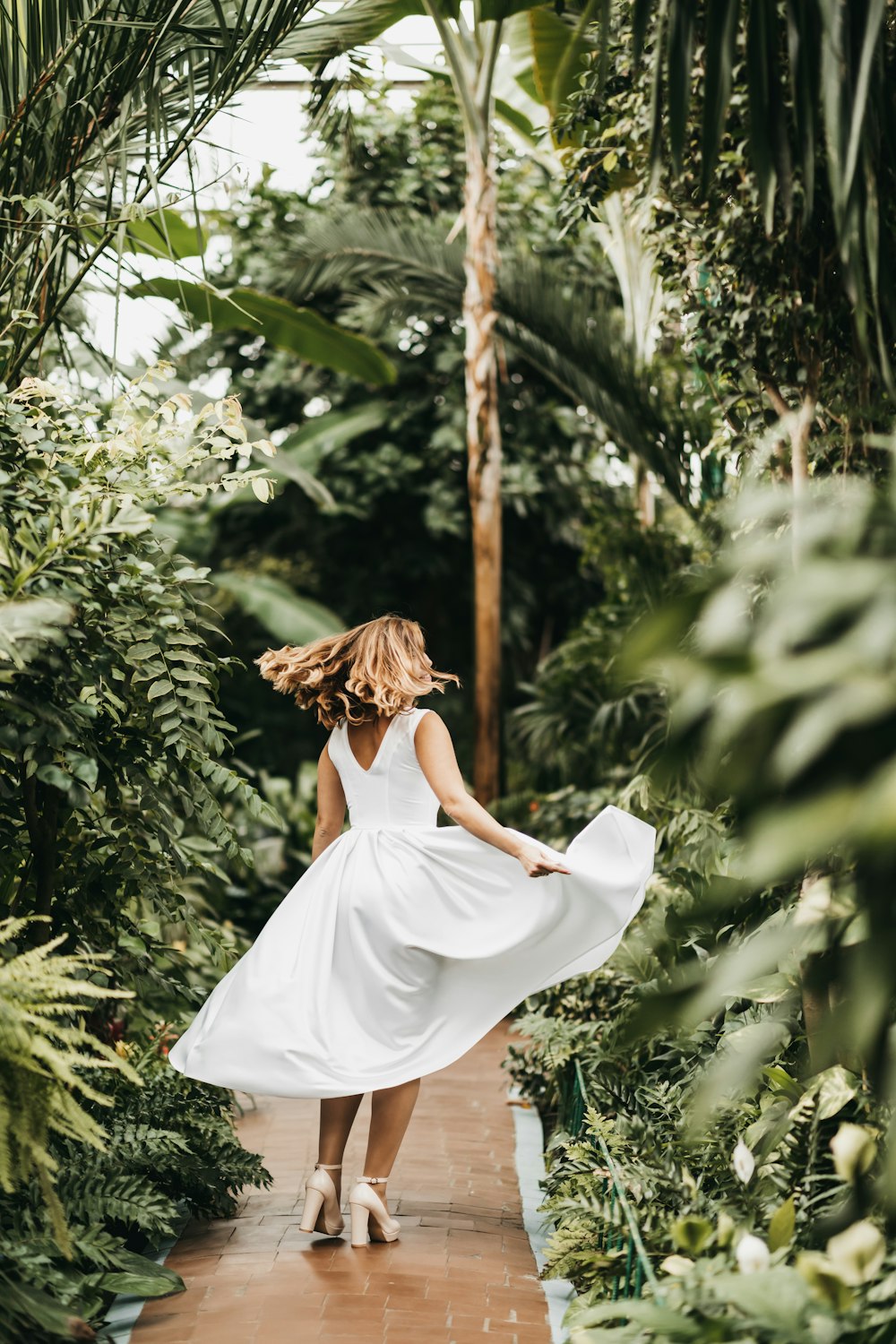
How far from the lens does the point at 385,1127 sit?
4023mm

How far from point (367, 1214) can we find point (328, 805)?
1.30m

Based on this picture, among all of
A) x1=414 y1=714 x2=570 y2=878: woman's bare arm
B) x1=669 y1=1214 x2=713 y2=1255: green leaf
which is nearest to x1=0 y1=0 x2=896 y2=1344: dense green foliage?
x1=669 y1=1214 x2=713 y2=1255: green leaf

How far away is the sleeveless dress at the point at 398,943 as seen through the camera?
3939mm

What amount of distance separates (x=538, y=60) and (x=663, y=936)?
571cm

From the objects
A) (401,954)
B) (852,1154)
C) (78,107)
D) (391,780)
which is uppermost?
(78,107)

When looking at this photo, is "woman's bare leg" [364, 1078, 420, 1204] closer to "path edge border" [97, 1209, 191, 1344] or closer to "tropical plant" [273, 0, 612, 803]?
"path edge border" [97, 1209, 191, 1344]

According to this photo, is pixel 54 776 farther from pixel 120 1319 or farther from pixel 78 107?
pixel 78 107

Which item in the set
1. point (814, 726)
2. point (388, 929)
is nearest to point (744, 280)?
point (388, 929)

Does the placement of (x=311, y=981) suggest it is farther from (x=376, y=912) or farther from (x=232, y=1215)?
(x=232, y=1215)

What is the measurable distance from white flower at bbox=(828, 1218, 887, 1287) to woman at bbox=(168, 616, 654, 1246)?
184cm

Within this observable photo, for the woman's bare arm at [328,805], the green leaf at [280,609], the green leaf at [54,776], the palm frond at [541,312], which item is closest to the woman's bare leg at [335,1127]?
the woman's bare arm at [328,805]

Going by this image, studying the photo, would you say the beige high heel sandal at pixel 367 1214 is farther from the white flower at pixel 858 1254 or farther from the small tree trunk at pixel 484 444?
the small tree trunk at pixel 484 444

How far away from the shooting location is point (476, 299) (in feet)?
28.5

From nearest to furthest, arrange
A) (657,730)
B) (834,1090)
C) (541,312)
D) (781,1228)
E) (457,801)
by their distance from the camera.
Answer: (781,1228) < (834,1090) < (457,801) < (657,730) < (541,312)
